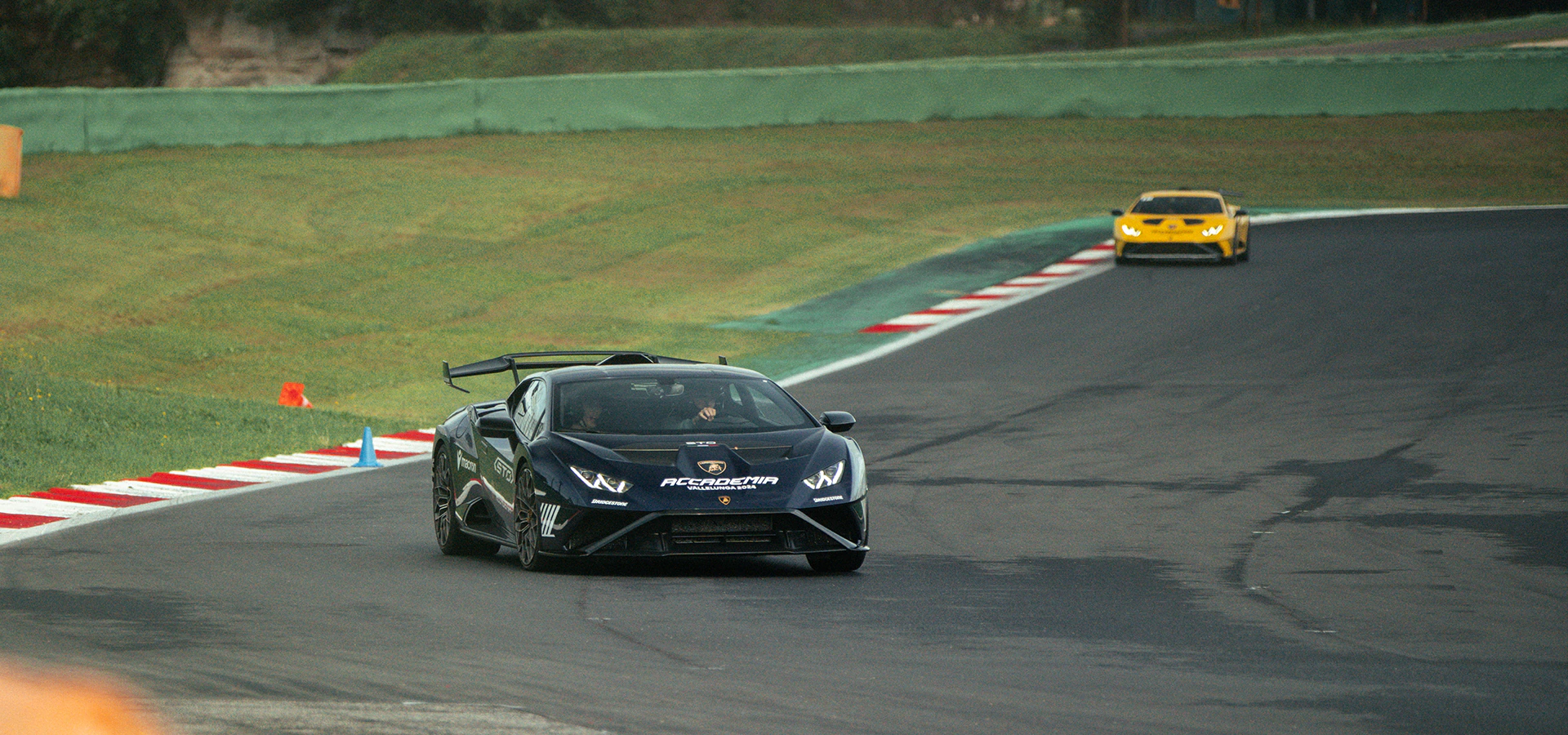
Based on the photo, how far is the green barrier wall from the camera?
4450 cm

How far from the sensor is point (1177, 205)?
106ft

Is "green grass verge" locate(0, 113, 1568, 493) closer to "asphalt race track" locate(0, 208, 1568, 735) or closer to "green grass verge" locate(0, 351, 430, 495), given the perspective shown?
"green grass verge" locate(0, 351, 430, 495)

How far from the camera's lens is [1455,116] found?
45.1 meters

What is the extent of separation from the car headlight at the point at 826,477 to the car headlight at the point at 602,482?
1000 millimetres

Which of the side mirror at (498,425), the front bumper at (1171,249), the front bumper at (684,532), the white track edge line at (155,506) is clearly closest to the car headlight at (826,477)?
the front bumper at (684,532)

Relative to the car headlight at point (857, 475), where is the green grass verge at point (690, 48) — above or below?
above

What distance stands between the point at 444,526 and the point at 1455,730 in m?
7.11

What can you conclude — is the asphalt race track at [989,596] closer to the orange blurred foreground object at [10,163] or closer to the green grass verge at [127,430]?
the green grass verge at [127,430]

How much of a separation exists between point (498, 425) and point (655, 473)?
1.31m

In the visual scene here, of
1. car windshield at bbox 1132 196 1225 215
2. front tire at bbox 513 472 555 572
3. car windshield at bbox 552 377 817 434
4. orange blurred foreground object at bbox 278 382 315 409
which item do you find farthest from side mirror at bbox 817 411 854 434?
car windshield at bbox 1132 196 1225 215

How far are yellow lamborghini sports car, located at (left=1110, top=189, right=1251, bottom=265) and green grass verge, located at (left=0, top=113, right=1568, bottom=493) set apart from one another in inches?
161

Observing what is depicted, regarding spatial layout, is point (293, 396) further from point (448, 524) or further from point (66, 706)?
point (66, 706)

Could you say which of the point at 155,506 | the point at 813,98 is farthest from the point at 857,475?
the point at 813,98

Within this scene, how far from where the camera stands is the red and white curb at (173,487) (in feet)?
45.0
